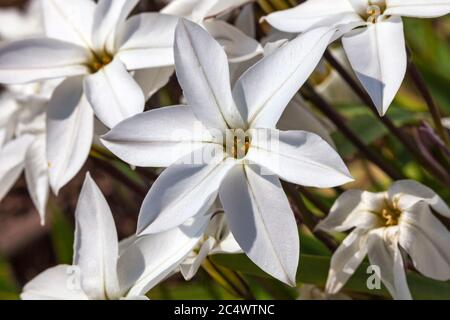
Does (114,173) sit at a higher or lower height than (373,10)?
lower

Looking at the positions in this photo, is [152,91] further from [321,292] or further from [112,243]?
[321,292]

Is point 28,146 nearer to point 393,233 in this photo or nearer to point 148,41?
point 148,41

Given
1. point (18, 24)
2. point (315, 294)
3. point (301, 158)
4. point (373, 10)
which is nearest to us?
point (301, 158)

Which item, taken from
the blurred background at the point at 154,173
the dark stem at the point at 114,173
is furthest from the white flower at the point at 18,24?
the dark stem at the point at 114,173

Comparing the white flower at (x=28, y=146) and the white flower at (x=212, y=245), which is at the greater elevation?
the white flower at (x=28, y=146)

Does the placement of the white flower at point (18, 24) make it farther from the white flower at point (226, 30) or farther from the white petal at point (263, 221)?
the white petal at point (263, 221)

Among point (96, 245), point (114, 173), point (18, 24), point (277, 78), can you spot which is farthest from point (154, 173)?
point (18, 24)
